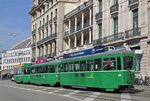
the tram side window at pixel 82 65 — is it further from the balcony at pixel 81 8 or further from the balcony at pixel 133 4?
the balcony at pixel 81 8

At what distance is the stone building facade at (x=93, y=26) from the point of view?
30.1m

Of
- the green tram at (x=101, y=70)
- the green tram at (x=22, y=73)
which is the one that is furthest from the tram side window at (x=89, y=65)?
the green tram at (x=22, y=73)

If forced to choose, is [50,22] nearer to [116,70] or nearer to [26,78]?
[26,78]

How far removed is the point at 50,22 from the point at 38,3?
1201 cm

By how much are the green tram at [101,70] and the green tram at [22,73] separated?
12.4 metres

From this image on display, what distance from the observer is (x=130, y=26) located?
32031 mm

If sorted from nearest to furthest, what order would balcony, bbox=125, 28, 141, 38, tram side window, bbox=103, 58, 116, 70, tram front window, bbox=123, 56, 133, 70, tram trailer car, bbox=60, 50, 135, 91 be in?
tram trailer car, bbox=60, 50, 135, 91
tram front window, bbox=123, 56, 133, 70
tram side window, bbox=103, 58, 116, 70
balcony, bbox=125, 28, 141, 38

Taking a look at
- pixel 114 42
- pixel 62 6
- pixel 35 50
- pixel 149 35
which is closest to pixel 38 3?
pixel 35 50

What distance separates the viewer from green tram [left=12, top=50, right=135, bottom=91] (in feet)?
61.6

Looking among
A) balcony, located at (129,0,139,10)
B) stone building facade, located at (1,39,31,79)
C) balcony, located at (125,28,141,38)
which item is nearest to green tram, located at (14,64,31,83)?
balcony, located at (125,28,141,38)

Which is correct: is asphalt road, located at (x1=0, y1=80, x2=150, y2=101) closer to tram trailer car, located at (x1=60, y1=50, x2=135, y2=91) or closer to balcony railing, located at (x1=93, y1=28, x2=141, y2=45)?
tram trailer car, located at (x1=60, y1=50, x2=135, y2=91)

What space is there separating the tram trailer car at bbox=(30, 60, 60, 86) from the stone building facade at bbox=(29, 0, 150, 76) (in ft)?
27.1

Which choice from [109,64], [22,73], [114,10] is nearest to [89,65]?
[109,64]

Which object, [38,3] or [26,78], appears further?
[38,3]
